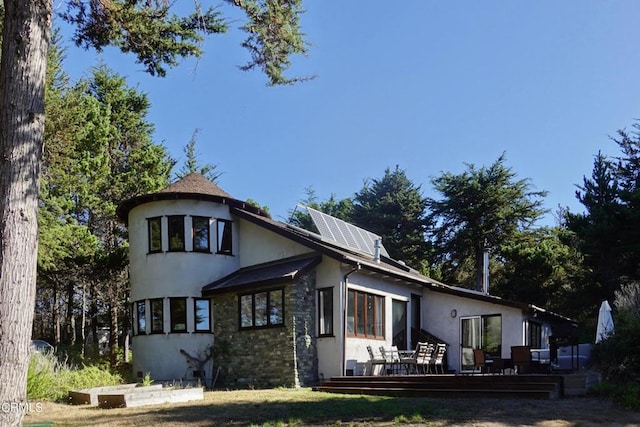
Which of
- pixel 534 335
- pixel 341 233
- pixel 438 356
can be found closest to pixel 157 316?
pixel 341 233

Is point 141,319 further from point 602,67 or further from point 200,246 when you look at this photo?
point 602,67

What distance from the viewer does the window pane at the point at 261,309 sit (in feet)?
57.1

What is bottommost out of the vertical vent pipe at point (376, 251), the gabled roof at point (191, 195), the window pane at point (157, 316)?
the window pane at point (157, 316)

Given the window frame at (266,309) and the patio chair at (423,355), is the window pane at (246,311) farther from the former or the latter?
the patio chair at (423,355)

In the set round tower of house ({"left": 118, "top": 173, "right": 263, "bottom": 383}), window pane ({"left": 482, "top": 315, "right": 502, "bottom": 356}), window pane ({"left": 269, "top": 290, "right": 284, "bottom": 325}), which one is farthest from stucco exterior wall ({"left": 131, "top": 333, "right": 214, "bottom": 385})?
window pane ({"left": 482, "top": 315, "right": 502, "bottom": 356})

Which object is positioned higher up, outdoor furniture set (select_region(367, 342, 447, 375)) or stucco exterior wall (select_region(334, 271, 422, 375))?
stucco exterior wall (select_region(334, 271, 422, 375))

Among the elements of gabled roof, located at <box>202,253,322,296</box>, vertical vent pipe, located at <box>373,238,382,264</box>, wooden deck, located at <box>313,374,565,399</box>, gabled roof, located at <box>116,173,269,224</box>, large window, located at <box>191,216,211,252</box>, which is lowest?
wooden deck, located at <box>313,374,565,399</box>

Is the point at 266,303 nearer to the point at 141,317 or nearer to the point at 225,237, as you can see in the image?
the point at 225,237

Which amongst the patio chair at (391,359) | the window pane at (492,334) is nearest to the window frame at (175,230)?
the patio chair at (391,359)

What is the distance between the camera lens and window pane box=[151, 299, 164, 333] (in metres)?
18.9

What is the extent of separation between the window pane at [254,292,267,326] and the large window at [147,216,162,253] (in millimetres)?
3866

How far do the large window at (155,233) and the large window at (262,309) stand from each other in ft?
11.1

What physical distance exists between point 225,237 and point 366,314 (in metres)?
5.35

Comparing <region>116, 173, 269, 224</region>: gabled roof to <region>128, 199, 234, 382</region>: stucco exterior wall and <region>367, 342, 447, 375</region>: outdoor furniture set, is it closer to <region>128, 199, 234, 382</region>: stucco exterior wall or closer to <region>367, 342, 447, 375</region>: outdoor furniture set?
<region>128, 199, 234, 382</region>: stucco exterior wall
